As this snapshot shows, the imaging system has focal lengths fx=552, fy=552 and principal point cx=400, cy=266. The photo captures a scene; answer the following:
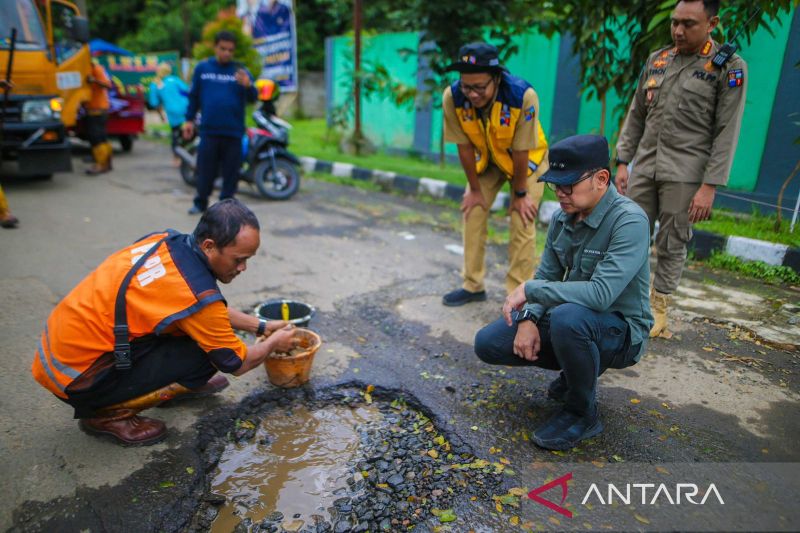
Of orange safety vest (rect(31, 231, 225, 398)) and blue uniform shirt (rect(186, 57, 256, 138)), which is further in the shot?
blue uniform shirt (rect(186, 57, 256, 138))

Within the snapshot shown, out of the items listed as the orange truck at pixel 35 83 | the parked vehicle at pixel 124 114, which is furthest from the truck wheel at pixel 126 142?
the orange truck at pixel 35 83

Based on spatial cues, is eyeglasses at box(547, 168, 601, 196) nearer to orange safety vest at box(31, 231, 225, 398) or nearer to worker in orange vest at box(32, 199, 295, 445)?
worker in orange vest at box(32, 199, 295, 445)

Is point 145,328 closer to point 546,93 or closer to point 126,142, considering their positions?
point 546,93

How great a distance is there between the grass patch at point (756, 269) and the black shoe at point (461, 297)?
2.21 metres

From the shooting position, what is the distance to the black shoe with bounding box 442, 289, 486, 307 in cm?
386

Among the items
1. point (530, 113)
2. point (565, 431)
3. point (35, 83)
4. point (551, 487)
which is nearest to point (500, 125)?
point (530, 113)

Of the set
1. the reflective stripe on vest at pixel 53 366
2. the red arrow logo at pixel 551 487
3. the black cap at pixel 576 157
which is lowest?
the red arrow logo at pixel 551 487

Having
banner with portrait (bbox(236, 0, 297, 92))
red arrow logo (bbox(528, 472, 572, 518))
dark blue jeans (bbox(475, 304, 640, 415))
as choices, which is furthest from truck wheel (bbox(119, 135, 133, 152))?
red arrow logo (bbox(528, 472, 572, 518))

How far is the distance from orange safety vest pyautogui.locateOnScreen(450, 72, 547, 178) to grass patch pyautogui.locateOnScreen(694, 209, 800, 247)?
7.80 ft

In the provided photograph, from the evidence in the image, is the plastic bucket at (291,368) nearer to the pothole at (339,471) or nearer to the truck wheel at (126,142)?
the pothole at (339,471)

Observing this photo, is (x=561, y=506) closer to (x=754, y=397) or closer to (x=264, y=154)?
(x=754, y=397)

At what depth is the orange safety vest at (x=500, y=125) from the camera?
3.33 meters

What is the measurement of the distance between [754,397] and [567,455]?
1146mm

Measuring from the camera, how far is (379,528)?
1.94m
